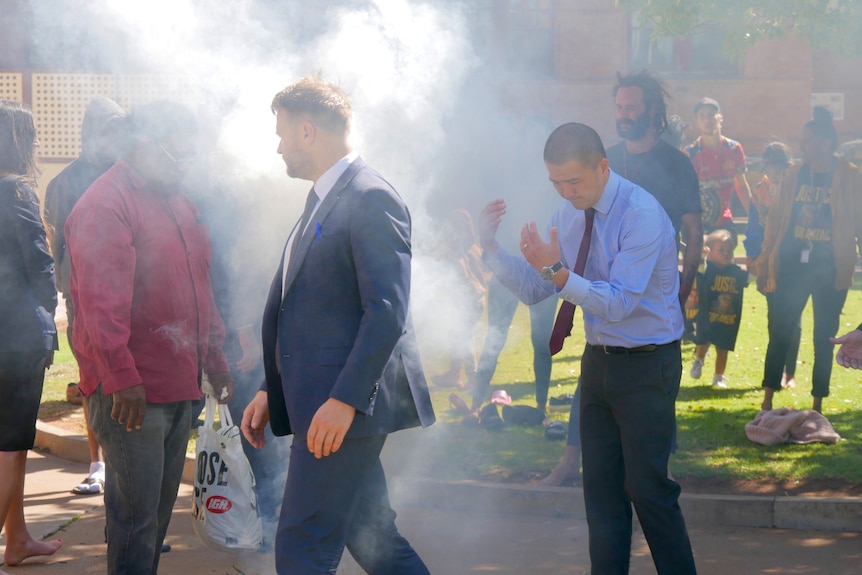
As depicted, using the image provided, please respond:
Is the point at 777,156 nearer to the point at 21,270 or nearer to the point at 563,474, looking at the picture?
the point at 563,474

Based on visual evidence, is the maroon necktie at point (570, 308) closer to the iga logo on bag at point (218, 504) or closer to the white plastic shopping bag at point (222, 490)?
the white plastic shopping bag at point (222, 490)

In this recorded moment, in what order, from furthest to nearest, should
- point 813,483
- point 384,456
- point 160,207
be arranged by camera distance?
point 384,456 < point 813,483 < point 160,207

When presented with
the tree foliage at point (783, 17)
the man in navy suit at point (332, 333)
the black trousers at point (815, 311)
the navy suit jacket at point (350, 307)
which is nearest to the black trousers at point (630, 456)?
the man in navy suit at point (332, 333)

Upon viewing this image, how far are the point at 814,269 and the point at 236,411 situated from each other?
398 centimetres

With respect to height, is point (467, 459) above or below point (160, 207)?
below

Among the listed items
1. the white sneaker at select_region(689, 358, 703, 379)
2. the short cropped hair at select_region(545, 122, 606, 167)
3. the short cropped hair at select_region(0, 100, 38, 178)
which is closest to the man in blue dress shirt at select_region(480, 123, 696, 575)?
the short cropped hair at select_region(545, 122, 606, 167)

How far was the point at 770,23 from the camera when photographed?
7.79 m

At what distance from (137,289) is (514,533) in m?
2.37

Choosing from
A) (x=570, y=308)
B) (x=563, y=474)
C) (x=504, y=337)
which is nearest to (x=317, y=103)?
(x=570, y=308)

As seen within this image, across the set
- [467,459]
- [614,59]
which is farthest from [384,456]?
[614,59]

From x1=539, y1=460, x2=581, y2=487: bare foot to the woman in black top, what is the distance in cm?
261

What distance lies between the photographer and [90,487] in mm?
5859

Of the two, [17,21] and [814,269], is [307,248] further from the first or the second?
[17,21]

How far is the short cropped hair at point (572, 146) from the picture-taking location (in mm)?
3598
